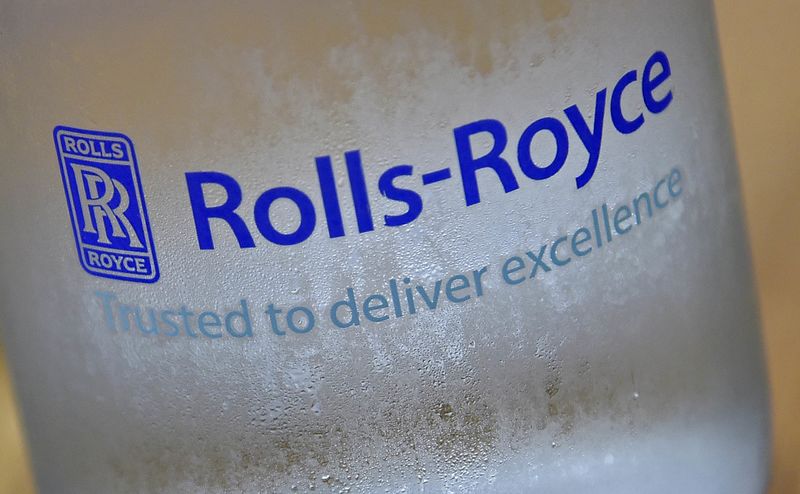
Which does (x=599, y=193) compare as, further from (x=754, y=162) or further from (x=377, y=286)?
→ (x=754, y=162)

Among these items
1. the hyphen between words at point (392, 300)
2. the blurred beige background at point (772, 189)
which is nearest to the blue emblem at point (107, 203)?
the hyphen between words at point (392, 300)

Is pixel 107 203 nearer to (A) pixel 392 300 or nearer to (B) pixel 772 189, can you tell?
(A) pixel 392 300

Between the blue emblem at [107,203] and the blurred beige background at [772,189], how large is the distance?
0.47ft

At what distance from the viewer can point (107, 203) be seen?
0.34 metres

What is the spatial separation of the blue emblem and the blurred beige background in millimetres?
142

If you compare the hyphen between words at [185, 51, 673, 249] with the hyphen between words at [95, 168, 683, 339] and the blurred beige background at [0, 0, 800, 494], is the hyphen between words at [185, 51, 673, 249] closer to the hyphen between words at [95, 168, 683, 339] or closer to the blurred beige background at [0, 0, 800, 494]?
the hyphen between words at [95, 168, 683, 339]

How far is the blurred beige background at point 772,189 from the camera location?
17.7 inches

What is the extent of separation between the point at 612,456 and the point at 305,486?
92 mm

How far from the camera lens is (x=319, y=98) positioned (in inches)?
12.8

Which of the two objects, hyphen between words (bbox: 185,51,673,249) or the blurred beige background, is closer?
hyphen between words (bbox: 185,51,673,249)

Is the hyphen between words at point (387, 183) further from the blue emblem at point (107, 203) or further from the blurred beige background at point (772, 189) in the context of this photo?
the blurred beige background at point (772, 189)

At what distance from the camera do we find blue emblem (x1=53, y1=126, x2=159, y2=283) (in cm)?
34

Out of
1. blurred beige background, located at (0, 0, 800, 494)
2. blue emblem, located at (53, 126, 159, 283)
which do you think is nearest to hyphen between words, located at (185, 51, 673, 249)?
blue emblem, located at (53, 126, 159, 283)

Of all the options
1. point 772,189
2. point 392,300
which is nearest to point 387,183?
point 392,300
